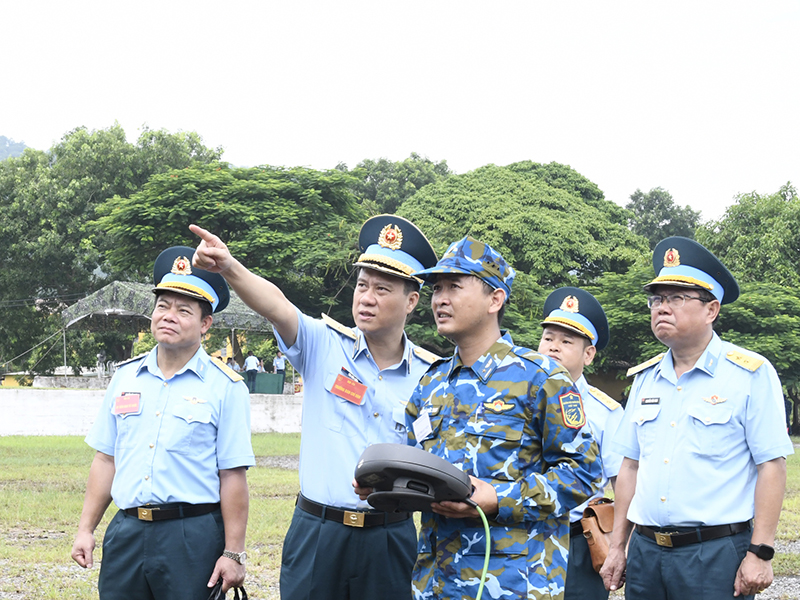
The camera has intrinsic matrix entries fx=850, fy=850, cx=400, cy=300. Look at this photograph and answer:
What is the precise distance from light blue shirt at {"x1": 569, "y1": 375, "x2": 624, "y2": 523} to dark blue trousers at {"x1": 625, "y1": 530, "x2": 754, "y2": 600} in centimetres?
63

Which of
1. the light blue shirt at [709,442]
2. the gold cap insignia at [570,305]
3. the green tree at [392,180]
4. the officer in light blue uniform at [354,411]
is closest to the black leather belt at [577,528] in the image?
the light blue shirt at [709,442]

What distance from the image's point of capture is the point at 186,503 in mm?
3650

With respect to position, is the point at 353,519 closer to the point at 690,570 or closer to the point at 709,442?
the point at 690,570

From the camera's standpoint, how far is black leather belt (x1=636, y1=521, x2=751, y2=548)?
11.7 feet

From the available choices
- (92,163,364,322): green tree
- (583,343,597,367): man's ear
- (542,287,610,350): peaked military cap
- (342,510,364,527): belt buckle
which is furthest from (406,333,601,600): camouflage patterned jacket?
(92,163,364,322): green tree

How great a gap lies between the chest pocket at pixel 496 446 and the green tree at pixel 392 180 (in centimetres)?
3765

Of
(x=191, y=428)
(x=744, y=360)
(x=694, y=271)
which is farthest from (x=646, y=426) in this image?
(x=191, y=428)

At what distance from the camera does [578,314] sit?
16.9 ft

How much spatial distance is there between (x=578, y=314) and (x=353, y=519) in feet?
7.46

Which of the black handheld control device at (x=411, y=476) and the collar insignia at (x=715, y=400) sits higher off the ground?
the collar insignia at (x=715, y=400)

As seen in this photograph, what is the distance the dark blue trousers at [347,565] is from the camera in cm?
339

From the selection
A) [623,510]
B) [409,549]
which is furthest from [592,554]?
[409,549]

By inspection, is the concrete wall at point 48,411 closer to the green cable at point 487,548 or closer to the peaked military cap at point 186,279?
the peaked military cap at point 186,279

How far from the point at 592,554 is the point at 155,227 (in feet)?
87.1
